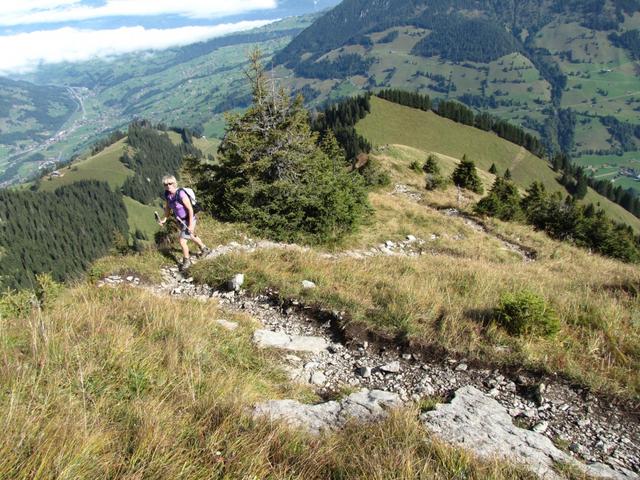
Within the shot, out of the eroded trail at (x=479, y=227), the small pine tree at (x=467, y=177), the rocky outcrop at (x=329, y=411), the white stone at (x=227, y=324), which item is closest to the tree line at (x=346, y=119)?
the small pine tree at (x=467, y=177)

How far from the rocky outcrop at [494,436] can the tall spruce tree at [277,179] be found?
12301 millimetres

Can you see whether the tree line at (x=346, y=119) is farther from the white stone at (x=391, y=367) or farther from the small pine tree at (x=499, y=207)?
the white stone at (x=391, y=367)

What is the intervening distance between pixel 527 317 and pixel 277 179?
14.5m

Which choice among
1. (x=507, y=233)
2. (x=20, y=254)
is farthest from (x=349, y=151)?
(x=20, y=254)

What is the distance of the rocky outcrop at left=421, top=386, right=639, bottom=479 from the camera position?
409 cm

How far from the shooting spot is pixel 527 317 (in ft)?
23.0

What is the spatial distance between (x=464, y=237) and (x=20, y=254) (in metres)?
158

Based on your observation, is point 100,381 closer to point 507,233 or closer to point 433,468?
point 433,468

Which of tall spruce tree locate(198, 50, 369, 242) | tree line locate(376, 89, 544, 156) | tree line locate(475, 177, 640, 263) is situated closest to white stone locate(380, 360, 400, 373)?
tall spruce tree locate(198, 50, 369, 242)

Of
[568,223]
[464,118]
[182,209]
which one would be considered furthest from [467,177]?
[464,118]

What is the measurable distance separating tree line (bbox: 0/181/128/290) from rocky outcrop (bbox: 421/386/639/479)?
138354 millimetres

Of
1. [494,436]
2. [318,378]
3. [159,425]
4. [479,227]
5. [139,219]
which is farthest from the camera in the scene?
[139,219]

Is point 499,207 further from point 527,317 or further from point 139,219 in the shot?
point 139,219

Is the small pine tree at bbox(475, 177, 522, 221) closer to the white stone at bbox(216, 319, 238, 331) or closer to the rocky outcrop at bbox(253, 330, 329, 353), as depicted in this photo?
the rocky outcrop at bbox(253, 330, 329, 353)
